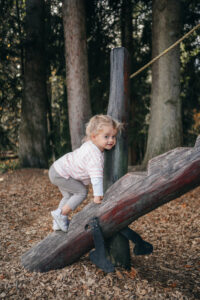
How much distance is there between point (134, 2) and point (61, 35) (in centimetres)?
240

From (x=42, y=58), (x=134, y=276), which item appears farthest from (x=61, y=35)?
(x=134, y=276)

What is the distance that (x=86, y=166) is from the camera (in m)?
2.82

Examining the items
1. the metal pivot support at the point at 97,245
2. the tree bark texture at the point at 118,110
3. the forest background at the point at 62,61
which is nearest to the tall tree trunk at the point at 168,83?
the forest background at the point at 62,61

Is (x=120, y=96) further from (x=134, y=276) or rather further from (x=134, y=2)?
(x=134, y=2)

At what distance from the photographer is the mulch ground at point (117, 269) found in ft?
8.79

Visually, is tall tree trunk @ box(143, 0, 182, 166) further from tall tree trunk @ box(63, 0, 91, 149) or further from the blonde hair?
the blonde hair

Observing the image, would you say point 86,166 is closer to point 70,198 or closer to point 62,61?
point 70,198

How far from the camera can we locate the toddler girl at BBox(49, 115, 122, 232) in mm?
2691

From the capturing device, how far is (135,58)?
28.6 feet

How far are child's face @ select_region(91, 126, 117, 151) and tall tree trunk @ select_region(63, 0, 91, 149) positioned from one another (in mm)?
2926

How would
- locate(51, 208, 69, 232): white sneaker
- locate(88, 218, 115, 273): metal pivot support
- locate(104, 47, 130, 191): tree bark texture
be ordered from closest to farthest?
locate(88, 218, 115, 273): metal pivot support
locate(104, 47, 130, 191): tree bark texture
locate(51, 208, 69, 232): white sneaker

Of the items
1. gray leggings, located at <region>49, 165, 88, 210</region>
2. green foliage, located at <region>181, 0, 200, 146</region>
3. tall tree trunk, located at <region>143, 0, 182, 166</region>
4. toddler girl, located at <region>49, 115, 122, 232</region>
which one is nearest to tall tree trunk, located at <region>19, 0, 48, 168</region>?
tall tree trunk, located at <region>143, 0, 182, 166</region>

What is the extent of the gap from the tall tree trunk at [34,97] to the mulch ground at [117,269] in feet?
6.79

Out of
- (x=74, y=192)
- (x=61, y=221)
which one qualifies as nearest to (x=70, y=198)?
(x=74, y=192)
